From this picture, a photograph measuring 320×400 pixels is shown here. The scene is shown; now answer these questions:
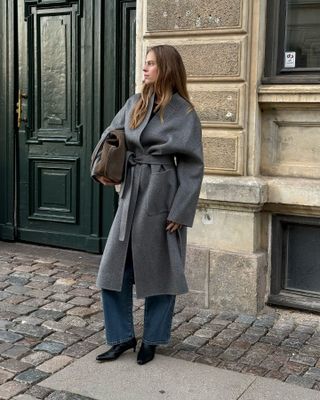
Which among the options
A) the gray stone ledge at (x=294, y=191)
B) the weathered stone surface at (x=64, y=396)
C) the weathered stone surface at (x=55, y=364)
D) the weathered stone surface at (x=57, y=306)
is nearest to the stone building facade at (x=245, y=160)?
the gray stone ledge at (x=294, y=191)

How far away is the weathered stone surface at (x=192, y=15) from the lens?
15.6 ft

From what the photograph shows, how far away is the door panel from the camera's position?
638cm

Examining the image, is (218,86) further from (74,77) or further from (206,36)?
(74,77)

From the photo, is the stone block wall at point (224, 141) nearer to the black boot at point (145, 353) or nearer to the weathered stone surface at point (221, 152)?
the weathered stone surface at point (221, 152)

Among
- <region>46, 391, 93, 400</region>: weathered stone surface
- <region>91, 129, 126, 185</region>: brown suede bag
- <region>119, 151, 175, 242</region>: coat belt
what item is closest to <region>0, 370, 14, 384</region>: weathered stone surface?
<region>46, 391, 93, 400</region>: weathered stone surface

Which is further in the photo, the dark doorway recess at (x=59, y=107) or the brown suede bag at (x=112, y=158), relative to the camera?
the dark doorway recess at (x=59, y=107)

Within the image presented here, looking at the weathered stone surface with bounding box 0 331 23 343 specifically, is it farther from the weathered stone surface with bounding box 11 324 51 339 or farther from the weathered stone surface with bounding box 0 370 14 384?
the weathered stone surface with bounding box 0 370 14 384

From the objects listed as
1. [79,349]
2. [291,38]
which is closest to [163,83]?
[291,38]

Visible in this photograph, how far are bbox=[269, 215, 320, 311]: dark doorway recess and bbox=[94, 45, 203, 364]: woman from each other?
1.41 metres

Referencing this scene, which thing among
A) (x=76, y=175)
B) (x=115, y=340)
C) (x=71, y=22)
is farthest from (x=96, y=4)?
(x=115, y=340)

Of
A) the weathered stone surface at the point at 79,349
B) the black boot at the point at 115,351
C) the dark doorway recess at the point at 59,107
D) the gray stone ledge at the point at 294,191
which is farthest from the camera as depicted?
the dark doorway recess at the point at 59,107

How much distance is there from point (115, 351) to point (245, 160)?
1.75m

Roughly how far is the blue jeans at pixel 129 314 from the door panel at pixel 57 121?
254cm

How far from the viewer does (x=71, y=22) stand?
6398 millimetres
